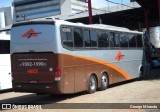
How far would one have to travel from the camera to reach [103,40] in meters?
17.0

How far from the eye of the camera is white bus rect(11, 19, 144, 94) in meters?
13.4

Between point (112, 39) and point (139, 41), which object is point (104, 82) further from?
point (139, 41)

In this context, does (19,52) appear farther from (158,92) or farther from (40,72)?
(158,92)

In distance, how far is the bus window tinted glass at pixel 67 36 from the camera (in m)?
13.9

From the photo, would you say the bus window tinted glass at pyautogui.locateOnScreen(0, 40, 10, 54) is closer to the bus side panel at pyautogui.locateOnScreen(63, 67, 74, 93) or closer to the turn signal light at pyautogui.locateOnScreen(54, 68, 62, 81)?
the bus side panel at pyautogui.locateOnScreen(63, 67, 74, 93)

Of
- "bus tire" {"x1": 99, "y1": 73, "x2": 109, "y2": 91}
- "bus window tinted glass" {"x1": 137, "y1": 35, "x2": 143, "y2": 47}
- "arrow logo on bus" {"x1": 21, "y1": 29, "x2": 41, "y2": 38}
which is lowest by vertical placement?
"bus tire" {"x1": 99, "y1": 73, "x2": 109, "y2": 91}

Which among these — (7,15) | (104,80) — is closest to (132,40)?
(104,80)

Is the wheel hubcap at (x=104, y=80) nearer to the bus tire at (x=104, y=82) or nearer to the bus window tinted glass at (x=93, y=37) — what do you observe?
the bus tire at (x=104, y=82)

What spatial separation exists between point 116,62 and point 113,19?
3428cm

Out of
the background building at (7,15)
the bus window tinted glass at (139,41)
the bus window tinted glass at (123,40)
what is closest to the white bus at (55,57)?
the bus window tinted glass at (123,40)

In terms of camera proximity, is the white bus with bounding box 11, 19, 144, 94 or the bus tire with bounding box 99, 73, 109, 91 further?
the bus tire with bounding box 99, 73, 109, 91

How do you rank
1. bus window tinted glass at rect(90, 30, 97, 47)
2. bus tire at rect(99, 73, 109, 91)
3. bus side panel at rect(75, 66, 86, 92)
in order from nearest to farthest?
bus side panel at rect(75, 66, 86, 92) < bus window tinted glass at rect(90, 30, 97, 47) < bus tire at rect(99, 73, 109, 91)

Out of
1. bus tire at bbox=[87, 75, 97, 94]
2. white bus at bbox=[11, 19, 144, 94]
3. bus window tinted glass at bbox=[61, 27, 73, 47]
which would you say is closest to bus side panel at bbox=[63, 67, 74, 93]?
white bus at bbox=[11, 19, 144, 94]

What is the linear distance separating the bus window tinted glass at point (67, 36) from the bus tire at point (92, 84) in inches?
83.9
